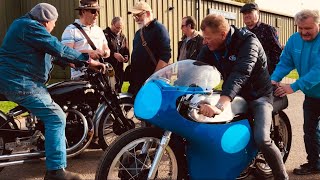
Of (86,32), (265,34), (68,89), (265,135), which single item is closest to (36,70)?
(68,89)

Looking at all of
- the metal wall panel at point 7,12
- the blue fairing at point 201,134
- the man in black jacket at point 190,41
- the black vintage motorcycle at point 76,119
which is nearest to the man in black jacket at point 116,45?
the man in black jacket at point 190,41

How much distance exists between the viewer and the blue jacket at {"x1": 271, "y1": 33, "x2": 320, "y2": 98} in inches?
158

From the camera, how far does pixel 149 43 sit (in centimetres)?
541

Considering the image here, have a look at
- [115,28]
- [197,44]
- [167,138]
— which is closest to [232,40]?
[167,138]

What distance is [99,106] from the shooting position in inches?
194

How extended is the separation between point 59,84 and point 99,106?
0.64 metres

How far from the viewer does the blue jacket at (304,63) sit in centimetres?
401

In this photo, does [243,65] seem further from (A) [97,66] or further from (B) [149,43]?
(B) [149,43]

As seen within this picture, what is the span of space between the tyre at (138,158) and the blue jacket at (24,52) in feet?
3.86

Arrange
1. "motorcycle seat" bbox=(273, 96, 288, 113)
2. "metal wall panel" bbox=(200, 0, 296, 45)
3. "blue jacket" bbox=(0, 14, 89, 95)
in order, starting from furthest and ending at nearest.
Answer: "metal wall panel" bbox=(200, 0, 296, 45) → "motorcycle seat" bbox=(273, 96, 288, 113) → "blue jacket" bbox=(0, 14, 89, 95)

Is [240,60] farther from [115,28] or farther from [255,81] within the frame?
[115,28]

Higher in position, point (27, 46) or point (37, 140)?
point (27, 46)

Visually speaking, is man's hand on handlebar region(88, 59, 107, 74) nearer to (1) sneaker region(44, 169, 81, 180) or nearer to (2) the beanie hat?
(2) the beanie hat

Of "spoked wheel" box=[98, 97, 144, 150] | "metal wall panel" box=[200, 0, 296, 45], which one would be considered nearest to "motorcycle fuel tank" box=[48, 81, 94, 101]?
"spoked wheel" box=[98, 97, 144, 150]
